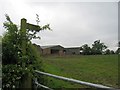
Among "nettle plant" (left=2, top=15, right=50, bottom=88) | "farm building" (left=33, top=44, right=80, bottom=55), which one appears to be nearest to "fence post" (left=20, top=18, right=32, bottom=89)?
"nettle plant" (left=2, top=15, right=50, bottom=88)

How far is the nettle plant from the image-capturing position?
3820 millimetres

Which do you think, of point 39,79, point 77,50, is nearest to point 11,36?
point 39,79

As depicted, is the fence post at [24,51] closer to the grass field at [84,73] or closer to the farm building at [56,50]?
the grass field at [84,73]

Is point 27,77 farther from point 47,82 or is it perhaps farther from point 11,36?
point 11,36

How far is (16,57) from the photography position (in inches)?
156

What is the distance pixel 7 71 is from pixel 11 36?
0.62 metres

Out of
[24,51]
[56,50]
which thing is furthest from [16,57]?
[56,50]

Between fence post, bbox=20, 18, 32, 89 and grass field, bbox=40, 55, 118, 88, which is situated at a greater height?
→ fence post, bbox=20, 18, 32, 89

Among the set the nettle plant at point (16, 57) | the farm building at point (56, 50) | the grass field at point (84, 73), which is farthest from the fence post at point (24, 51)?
the farm building at point (56, 50)

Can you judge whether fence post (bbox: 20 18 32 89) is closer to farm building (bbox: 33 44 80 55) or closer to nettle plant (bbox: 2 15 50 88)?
nettle plant (bbox: 2 15 50 88)

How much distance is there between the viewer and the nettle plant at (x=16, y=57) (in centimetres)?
382

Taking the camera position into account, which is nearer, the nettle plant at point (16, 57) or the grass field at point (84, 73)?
the nettle plant at point (16, 57)

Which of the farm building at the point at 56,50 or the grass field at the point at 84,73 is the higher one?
the farm building at the point at 56,50

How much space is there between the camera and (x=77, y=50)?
172ft
